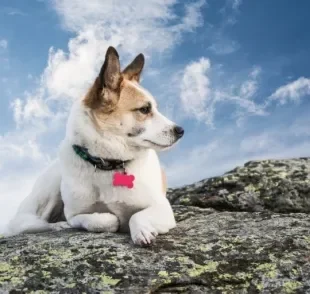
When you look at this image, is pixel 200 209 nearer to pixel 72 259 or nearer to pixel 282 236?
pixel 282 236

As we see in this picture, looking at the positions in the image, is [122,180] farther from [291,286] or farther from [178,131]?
[291,286]

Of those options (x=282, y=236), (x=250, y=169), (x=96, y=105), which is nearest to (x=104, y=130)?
(x=96, y=105)

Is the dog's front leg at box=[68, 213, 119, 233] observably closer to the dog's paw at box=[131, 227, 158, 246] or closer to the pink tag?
the pink tag

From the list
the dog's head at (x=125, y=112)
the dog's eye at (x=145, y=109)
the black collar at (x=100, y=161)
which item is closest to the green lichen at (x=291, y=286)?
the dog's head at (x=125, y=112)

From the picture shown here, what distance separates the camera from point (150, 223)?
5777mm

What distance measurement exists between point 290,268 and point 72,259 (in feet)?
6.52

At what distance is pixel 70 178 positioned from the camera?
6.64 meters

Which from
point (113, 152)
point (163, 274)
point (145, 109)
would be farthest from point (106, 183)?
point (163, 274)

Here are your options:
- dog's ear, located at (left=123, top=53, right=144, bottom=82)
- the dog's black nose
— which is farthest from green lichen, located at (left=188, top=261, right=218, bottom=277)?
dog's ear, located at (left=123, top=53, right=144, bottom=82)

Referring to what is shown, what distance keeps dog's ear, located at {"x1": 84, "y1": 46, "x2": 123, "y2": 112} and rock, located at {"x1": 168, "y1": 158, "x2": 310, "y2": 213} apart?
8.40 ft

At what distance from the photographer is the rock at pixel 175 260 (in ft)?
14.7

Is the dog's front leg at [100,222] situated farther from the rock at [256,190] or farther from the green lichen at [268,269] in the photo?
the rock at [256,190]

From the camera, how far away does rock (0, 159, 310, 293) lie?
447 centimetres

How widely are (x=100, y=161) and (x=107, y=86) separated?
0.91m
